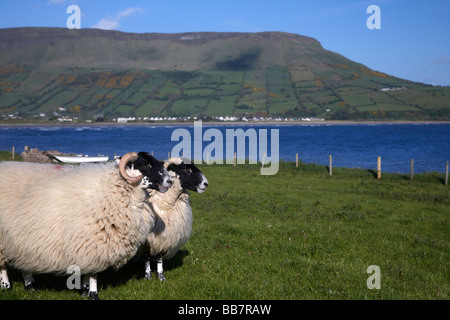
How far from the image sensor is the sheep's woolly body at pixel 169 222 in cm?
813

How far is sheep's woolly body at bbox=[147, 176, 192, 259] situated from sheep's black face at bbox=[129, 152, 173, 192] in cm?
127

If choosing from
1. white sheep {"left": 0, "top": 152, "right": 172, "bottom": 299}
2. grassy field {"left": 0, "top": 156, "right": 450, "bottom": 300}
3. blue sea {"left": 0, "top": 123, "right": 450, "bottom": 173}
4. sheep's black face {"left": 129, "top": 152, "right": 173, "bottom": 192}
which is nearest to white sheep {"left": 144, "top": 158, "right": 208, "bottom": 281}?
grassy field {"left": 0, "top": 156, "right": 450, "bottom": 300}

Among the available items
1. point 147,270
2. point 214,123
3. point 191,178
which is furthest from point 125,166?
point 214,123

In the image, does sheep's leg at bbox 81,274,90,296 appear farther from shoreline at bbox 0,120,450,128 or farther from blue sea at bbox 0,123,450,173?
shoreline at bbox 0,120,450,128

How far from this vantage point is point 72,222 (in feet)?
22.2

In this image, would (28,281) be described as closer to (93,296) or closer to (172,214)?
(93,296)

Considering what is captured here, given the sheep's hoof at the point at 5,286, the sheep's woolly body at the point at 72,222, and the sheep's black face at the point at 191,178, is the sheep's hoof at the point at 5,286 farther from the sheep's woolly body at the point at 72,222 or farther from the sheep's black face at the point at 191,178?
the sheep's black face at the point at 191,178

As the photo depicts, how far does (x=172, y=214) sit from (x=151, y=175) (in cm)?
180

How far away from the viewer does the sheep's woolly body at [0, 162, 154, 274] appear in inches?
262

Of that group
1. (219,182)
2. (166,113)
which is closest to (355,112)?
(166,113)

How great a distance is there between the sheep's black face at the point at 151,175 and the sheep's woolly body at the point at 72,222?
0.26m

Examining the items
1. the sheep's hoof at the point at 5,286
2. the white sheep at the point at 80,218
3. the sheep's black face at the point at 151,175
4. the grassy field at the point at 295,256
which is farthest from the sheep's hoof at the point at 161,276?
the sheep's hoof at the point at 5,286
